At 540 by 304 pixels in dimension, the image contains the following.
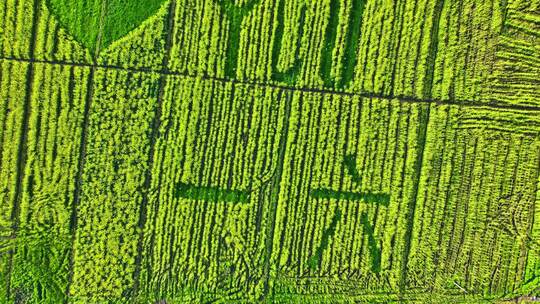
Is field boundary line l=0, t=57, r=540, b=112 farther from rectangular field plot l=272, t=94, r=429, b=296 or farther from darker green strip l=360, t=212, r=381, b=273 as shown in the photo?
darker green strip l=360, t=212, r=381, b=273

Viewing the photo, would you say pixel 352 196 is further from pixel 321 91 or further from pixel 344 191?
pixel 321 91

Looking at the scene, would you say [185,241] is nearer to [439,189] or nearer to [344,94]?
[344,94]

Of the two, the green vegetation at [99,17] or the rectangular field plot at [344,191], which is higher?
the green vegetation at [99,17]

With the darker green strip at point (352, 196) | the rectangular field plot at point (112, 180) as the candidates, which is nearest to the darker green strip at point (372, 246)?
the darker green strip at point (352, 196)

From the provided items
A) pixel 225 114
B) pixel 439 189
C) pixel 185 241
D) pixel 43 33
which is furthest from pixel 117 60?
pixel 439 189

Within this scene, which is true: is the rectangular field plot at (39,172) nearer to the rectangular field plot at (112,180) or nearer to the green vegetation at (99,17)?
the rectangular field plot at (112,180)

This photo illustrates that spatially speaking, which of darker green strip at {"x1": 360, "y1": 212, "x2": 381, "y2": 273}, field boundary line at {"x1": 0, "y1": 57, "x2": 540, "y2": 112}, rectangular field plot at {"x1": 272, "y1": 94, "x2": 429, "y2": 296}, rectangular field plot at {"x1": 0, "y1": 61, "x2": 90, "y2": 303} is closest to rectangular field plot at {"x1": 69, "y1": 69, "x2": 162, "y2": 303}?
field boundary line at {"x1": 0, "y1": 57, "x2": 540, "y2": 112}
